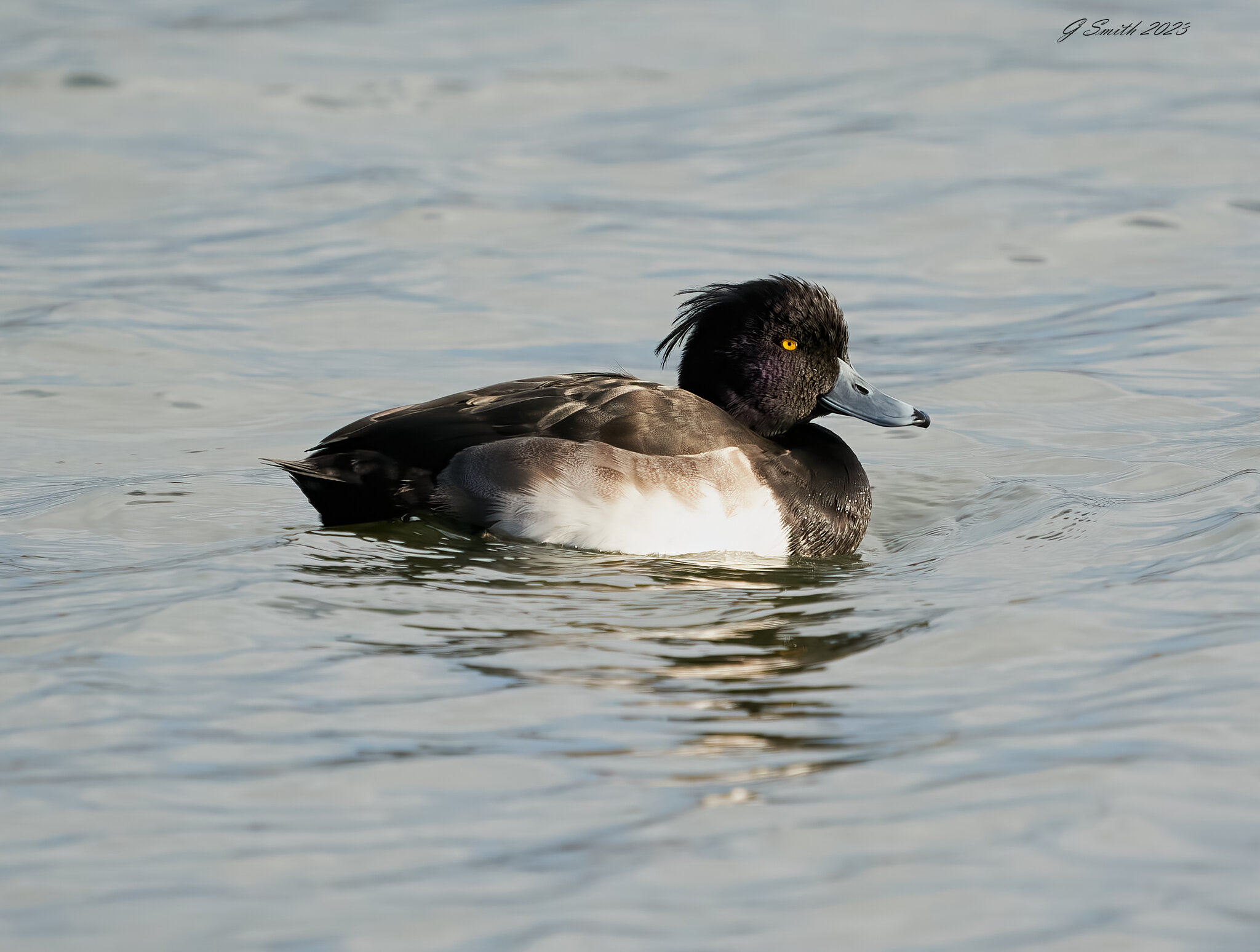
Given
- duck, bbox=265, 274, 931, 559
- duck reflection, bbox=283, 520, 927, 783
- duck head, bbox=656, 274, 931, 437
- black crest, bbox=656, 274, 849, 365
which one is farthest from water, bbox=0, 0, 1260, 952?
black crest, bbox=656, 274, 849, 365

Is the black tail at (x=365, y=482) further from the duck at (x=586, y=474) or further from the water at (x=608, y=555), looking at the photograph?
the water at (x=608, y=555)

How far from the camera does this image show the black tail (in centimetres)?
543

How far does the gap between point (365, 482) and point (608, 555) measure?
0.83 m

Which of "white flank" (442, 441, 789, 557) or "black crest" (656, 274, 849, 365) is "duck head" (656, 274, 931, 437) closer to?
"black crest" (656, 274, 849, 365)

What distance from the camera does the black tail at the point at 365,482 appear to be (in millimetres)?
5434

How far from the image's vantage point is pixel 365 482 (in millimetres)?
5457

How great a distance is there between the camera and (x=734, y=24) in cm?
1505

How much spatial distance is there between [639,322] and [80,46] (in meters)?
7.34

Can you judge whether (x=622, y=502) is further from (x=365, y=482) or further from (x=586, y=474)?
(x=365, y=482)

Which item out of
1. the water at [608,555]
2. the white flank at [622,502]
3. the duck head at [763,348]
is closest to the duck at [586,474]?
the white flank at [622,502]

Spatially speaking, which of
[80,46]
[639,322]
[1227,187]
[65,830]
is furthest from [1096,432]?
[80,46]

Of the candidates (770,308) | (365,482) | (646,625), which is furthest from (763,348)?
(646,625)

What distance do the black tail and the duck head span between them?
123 centimetres

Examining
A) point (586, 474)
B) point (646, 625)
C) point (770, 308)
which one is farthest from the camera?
point (770, 308)
